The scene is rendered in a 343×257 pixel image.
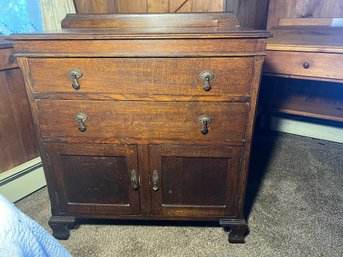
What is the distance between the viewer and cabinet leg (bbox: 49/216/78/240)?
1.28 m

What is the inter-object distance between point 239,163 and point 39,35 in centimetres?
92

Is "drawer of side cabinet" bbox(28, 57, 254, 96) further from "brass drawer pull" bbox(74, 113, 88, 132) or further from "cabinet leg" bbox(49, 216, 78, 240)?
"cabinet leg" bbox(49, 216, 78, 240)

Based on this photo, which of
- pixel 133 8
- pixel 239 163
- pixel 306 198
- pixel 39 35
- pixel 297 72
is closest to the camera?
pixel 39 35

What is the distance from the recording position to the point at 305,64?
4.50 feet

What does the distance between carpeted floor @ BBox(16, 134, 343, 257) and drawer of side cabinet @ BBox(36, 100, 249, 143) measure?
51 centimetres

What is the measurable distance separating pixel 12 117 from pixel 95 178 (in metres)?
0.63

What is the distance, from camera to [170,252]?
1220 mm

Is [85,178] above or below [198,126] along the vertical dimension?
below

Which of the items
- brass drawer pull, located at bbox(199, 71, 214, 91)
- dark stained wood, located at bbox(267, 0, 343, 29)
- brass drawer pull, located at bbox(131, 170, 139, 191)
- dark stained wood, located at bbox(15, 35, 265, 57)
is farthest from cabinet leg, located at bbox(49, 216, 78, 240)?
dark stained wood, located at bbox(267, 0, 343, 29)

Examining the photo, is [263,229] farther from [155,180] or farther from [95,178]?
[95,178]

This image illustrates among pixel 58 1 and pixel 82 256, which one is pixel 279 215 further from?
pixel 58 1

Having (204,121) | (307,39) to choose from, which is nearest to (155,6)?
(204,121)

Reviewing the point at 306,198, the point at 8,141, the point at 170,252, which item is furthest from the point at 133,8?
the point at 306,198

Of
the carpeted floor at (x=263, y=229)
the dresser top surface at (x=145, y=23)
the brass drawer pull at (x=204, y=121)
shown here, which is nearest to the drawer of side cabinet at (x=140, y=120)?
the brass drawer pull at (x=204, y=121)
